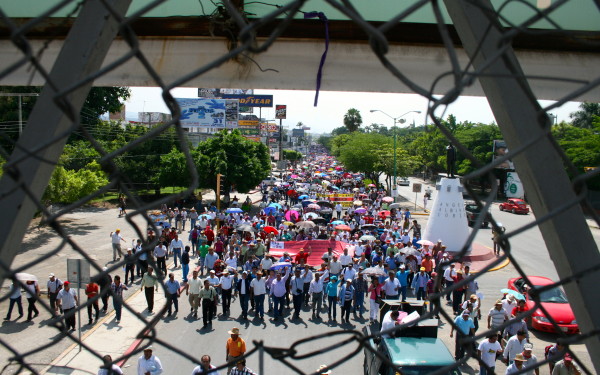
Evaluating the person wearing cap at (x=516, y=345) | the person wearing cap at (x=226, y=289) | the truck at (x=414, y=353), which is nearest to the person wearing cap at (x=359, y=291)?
the person wearing cap at (x=226, y=289)

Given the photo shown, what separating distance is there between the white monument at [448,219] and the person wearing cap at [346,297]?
911 centimetres

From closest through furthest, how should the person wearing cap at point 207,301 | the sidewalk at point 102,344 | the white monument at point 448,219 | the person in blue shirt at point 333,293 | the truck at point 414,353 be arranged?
the truck at point 414,353, the sidewalk at point 102,344, the person wearing cap at point 207,301, the person in blue shirt at point 333,293, the white monument at point 448,219

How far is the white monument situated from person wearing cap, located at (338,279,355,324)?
911cm

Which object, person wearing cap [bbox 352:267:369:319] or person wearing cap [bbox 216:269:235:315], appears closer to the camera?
person wearing cap [bbox 216:269:235:315]

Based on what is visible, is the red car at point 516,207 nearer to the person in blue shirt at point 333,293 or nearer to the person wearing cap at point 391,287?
the person wearing cap at point 391,287

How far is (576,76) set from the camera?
2.74m

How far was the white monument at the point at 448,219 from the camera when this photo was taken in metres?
20.1

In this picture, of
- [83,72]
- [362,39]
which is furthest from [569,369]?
[83,72]

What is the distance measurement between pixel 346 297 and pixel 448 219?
9941mm

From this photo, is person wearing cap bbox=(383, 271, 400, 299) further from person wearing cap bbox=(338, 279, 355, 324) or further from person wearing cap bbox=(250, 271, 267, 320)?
person wearing cap bbox=(250, 271, 267, 320)

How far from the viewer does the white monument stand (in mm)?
20109

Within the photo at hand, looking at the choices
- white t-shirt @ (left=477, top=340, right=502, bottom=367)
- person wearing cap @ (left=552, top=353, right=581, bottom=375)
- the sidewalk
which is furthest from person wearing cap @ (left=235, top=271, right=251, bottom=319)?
person wearing cap @ (left=552, top=353, right=581, bottom=375)

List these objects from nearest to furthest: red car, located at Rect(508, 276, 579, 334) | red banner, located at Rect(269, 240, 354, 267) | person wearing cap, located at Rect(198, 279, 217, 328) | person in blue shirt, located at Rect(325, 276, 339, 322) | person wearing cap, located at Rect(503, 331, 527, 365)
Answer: person wearing cap, located at Rect(503, 331, 527, 365) → red car, located at Rect(508, 276, 579, 334) → person wearing cap, located at Rect(198, 279, 217, 328) → person in blue shirt, located at Rect(325, 276, 339, 322) → red banner, located at Rect(269, 240, 354, 267)

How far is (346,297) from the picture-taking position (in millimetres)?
11820
